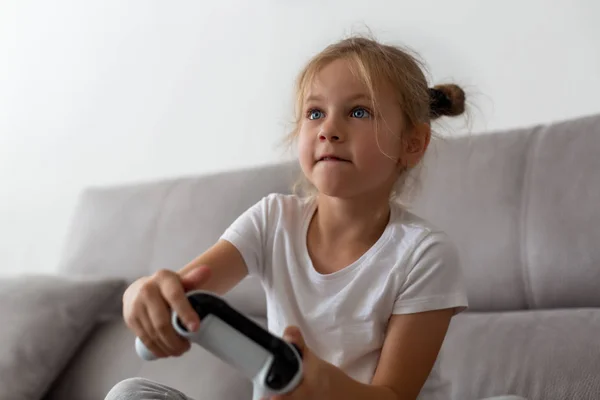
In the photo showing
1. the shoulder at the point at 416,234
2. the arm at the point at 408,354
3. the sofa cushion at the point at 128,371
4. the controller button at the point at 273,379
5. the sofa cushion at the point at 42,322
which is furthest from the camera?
the sofa cushion at the point at 42,322

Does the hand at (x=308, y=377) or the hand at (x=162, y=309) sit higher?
the hand at (x=162, y=309)

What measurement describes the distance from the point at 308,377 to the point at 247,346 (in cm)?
7

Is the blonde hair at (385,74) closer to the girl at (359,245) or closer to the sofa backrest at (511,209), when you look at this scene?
the girl at (359,245)

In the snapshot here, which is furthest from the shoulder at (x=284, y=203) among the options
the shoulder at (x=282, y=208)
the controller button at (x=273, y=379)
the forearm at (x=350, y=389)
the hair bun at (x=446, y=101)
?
the controller button at (x=273, y=379)

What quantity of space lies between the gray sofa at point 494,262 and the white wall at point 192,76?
0.98 feet

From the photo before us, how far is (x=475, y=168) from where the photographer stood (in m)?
1.37

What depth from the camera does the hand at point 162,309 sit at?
706mm

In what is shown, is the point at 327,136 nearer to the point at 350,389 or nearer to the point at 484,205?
the point at 350,389

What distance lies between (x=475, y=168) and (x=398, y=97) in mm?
445

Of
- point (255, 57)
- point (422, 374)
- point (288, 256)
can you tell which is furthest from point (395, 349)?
point (255, 57)

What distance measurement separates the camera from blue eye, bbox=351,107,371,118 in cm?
95

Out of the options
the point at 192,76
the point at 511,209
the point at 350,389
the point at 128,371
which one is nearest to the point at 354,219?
the point at 350,389

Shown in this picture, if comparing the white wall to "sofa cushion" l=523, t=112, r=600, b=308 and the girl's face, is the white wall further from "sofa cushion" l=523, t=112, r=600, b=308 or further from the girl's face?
the girl's face

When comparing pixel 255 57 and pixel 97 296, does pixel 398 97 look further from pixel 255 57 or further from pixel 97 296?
pixel 255 57
